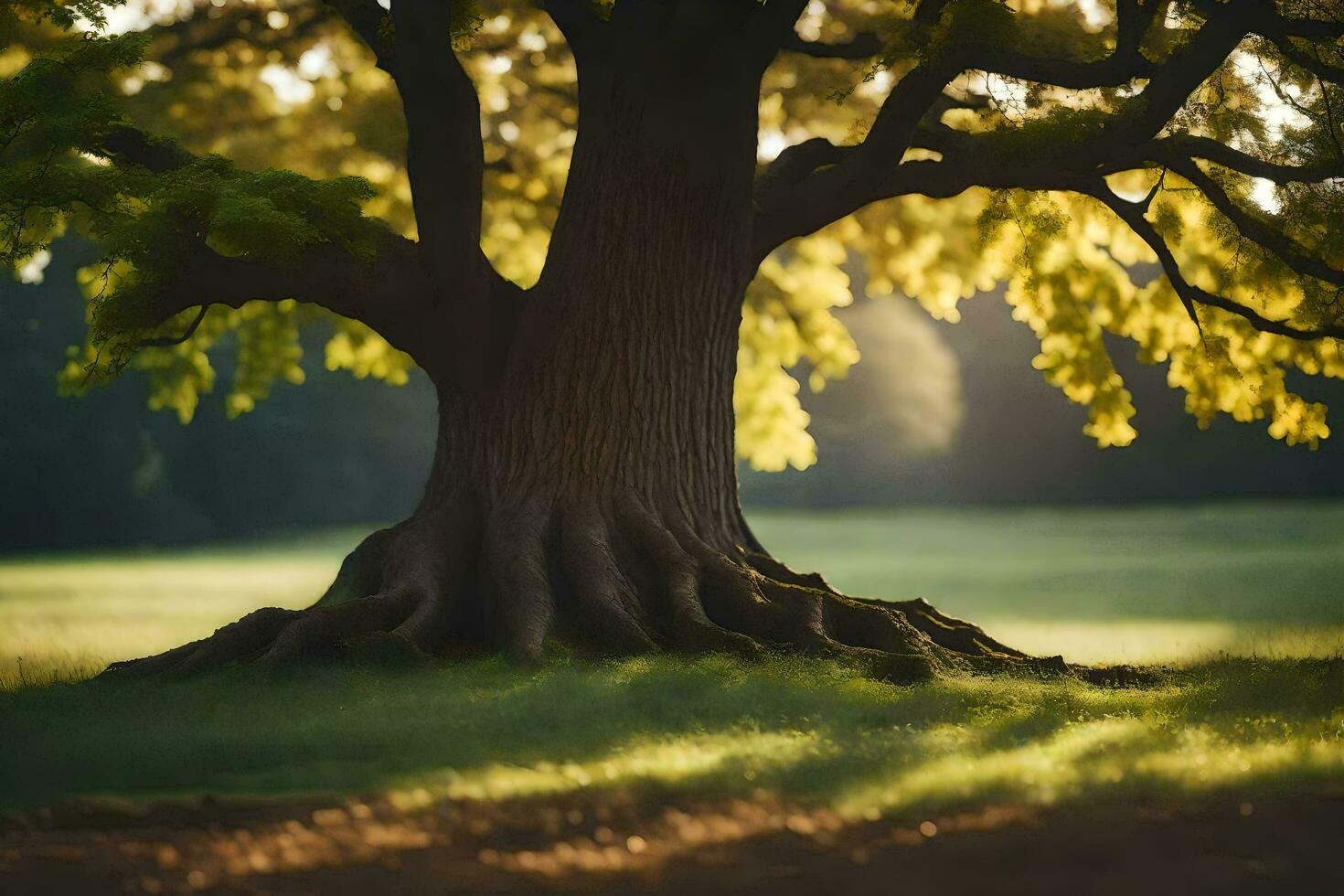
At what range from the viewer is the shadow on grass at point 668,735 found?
5.15 m

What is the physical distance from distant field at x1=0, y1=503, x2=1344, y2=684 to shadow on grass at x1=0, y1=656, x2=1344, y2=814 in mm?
3123

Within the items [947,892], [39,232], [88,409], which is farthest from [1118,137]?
[88,409]

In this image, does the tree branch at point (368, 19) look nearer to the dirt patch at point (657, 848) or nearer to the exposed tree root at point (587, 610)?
the exposed tree root at point (587, 610)

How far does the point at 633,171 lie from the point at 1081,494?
22.2 meters

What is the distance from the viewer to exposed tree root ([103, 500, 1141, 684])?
8.00 meters

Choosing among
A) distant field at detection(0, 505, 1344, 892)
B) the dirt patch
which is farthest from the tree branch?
the dirt patch

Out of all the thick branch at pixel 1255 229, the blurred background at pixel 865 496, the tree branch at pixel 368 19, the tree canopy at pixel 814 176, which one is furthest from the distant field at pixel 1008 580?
the tree branch at pixel 368 19

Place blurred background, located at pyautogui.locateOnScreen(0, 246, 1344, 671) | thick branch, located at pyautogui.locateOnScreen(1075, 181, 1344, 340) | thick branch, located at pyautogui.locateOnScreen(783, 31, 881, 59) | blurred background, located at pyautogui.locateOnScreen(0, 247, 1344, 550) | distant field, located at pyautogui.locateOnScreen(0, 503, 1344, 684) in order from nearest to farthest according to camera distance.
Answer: thick branch, located at pyautogui.locateOnScreen(1075, 181, 1344, 340) → thick branch, located at pyautogui.locateOnScreen(783, 31, 881, 59) → distant field, located at pyautogui.locateOnScreen(0, 503, 1344, 684) → blurred background, located at pyautogui.locateOnScreen(0, 246, 1344, 671) → blurred background, located at pyautogui.locateOnScreen(0, 247, 1344, 550)

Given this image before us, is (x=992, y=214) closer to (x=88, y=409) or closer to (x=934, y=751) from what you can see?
(x=934, y=751)

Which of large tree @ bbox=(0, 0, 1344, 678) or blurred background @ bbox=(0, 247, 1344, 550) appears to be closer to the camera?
large tree @ bbox=(0, 0, 1344, 678)

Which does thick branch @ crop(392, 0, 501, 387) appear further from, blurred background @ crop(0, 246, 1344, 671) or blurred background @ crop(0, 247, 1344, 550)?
blurred background @ crop(0, 247, 1344, 550)

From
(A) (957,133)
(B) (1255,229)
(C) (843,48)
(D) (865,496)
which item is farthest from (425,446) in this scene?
(B) (1255,229)

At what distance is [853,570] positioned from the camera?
59.6ft

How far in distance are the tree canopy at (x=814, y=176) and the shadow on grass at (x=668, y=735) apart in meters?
2.64
